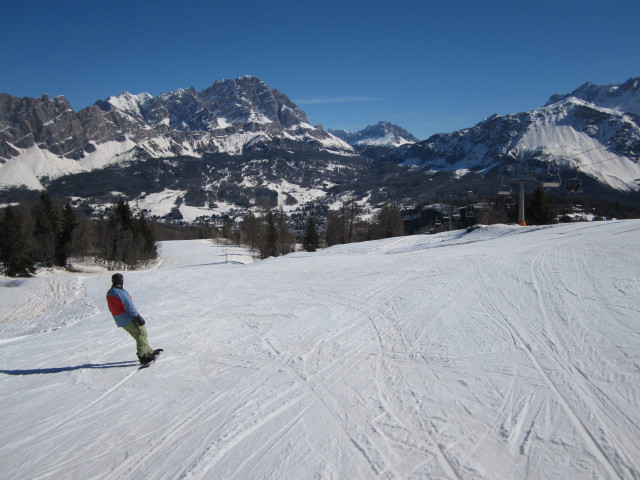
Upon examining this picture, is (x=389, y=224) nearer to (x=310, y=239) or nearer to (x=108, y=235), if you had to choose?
(x=310, y=239)

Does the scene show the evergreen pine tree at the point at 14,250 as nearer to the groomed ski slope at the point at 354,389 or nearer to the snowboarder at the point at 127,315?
the groomed ski slope at the point at 354,389

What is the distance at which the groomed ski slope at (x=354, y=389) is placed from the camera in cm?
464

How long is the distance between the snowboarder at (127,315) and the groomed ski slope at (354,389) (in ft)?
1.28

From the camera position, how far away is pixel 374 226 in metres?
70.1

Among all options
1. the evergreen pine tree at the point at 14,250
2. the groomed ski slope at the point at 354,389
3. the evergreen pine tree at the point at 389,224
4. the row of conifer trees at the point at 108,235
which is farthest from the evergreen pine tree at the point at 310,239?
the groomed ski slope at the point at 354,389

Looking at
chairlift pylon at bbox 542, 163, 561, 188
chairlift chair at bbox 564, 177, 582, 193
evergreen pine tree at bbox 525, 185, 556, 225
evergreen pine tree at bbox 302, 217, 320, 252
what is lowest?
evergreen pine tree at bbox 302, 217, 320, 252

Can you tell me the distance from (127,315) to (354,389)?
16.4 ft

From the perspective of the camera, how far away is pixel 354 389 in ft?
21.1

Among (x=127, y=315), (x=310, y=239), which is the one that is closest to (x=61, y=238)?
(x=310, y=239)

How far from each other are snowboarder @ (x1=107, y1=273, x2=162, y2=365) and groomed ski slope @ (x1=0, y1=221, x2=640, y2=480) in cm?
39

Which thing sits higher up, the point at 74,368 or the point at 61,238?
the point at 61,238

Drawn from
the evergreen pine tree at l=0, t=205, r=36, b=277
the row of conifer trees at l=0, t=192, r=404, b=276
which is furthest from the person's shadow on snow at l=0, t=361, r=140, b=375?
the row of conifer trees at l=0, t=192, r=404, b=276

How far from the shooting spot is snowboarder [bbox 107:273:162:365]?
7.78 m

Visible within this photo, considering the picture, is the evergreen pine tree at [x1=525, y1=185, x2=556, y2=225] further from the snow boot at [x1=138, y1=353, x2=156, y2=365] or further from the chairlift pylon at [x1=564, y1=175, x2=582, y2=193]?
the snow boot at [x1=138, y1=353, x2=156, y2=365]
